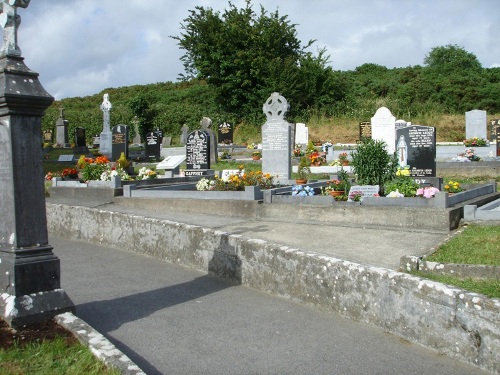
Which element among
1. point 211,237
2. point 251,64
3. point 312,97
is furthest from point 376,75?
point 211,237

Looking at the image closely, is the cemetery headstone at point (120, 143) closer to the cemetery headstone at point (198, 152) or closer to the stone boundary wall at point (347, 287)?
the cemetery headstone at point (198, 152)

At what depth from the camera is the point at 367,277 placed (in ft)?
17.1

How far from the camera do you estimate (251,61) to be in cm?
4425

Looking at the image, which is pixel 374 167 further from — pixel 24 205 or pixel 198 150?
pixel 198 150

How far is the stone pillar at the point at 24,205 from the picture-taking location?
4.86m

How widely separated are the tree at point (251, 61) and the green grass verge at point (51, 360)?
39.3 metres

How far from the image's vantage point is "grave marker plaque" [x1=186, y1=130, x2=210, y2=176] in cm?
1809

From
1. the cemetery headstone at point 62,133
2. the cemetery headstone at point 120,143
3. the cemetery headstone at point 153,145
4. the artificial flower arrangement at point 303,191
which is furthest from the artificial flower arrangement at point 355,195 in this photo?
the cemetery headstone at point 62,133

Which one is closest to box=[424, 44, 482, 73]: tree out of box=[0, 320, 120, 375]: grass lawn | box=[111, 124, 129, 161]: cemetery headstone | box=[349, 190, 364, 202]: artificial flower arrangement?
box=[111, 124, 129, 161]: cemetery headstone

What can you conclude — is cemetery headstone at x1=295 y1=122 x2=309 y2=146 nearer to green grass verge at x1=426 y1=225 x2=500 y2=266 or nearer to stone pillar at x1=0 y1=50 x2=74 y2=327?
green grass verge at x1=426 y1=225 x2=500 y2=266

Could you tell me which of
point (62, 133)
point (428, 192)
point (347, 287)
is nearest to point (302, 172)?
point (428, 192)

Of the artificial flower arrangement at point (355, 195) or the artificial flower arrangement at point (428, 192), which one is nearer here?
the artificial flower arrangement at point (428, 192)

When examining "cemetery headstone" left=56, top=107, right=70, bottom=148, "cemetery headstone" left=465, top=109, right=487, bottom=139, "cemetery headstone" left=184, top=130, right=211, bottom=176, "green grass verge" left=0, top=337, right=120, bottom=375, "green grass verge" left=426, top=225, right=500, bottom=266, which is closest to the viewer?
"green grass verge" left=0, top=337, right=120, bottom=375

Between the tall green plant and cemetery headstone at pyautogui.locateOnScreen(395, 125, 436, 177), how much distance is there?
1374mm
